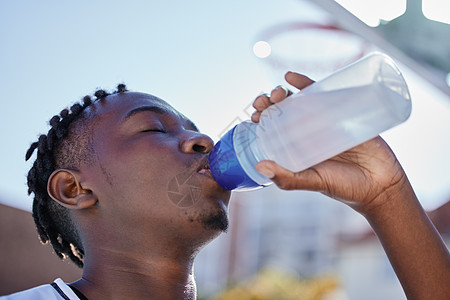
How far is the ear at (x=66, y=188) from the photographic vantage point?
1.59 m

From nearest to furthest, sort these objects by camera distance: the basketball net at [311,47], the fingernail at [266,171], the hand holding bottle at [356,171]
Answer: the fingernail at [266,171] < the hand holding bottle at [356,171] < the basketball net at [311,47]

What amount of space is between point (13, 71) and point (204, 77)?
897 mm

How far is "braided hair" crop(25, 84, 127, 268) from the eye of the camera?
1672 millimetres

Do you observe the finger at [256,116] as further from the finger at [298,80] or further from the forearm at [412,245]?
the forearm at [412,245]

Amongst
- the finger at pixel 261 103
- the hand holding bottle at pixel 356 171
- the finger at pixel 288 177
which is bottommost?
the hand holding bottle at pixel 356 171

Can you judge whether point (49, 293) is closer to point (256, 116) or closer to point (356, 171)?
point (256, 116)

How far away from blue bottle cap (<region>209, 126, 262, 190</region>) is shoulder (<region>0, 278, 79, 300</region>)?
21.2 inches

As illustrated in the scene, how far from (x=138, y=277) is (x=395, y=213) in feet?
2.45

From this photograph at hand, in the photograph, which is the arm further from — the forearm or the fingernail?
the fingernail

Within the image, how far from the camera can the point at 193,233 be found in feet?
4.72

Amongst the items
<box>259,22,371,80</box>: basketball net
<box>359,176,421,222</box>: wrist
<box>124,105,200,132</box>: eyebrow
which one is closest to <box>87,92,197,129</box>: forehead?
<box>124,105,200,132</box>: eyebrow

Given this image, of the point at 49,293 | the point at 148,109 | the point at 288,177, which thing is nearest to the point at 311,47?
the point at 148,109

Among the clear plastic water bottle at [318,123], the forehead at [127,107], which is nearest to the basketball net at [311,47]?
the forehead at [127,107]

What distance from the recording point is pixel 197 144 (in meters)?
1.50
